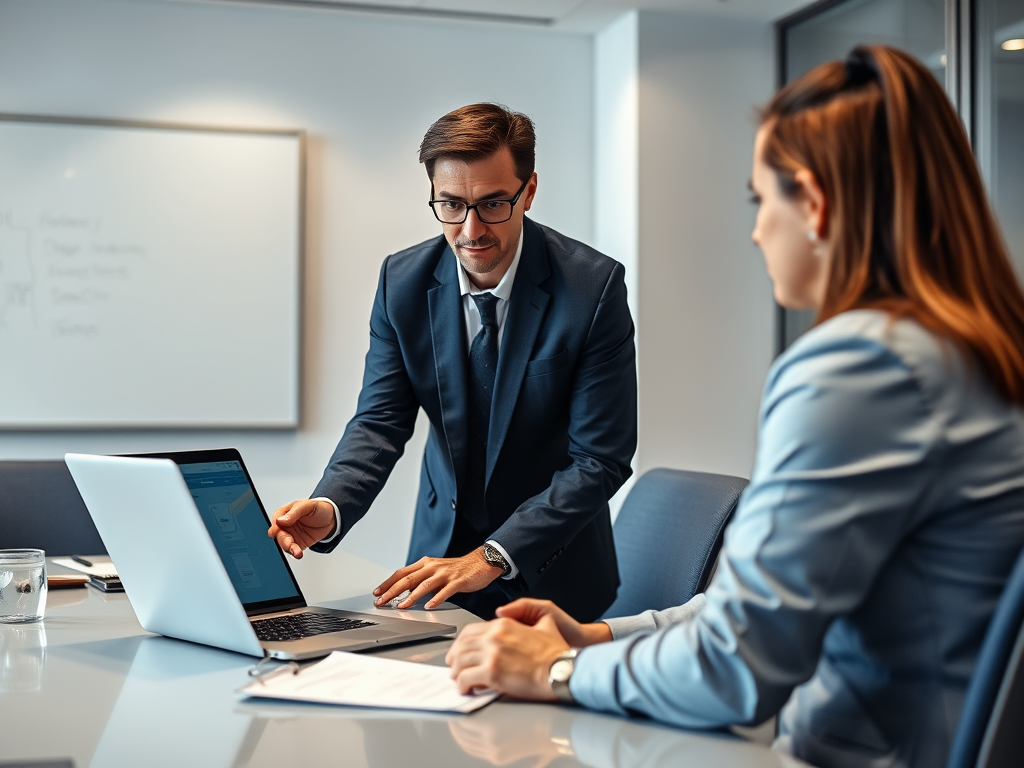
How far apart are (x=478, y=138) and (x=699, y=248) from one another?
243cm

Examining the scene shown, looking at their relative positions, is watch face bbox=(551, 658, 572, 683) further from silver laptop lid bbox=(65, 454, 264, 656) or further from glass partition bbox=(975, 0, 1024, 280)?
glass partition bbox=(975, 0, 1024, 280)

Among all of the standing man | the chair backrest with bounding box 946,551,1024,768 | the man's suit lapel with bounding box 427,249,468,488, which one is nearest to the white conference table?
the chair backrest with bounding box 946,551,1024,768

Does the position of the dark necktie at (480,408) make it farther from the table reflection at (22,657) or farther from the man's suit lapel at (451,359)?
the table reflection at (22,657)

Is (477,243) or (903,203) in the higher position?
(477,243)

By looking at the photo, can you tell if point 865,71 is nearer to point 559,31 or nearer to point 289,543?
point 289,543

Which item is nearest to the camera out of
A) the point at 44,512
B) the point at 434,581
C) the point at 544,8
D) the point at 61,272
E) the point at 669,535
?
the point at 434,581

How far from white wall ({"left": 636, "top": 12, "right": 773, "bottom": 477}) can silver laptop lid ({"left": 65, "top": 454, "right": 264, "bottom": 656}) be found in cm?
289

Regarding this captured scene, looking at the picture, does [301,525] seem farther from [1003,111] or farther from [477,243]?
[1003,111]

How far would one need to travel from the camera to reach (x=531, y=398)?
2045 millimetres

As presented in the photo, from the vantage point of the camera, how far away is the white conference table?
3.10ft

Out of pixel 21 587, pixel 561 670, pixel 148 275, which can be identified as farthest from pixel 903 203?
pixel 148 275

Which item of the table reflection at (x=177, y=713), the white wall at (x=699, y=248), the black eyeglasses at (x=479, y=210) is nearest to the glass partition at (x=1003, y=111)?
the white wall at (x=699, y=248)

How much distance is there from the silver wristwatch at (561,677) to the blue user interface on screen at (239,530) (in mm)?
569

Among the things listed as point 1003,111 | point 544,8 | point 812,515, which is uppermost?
point 544,8
